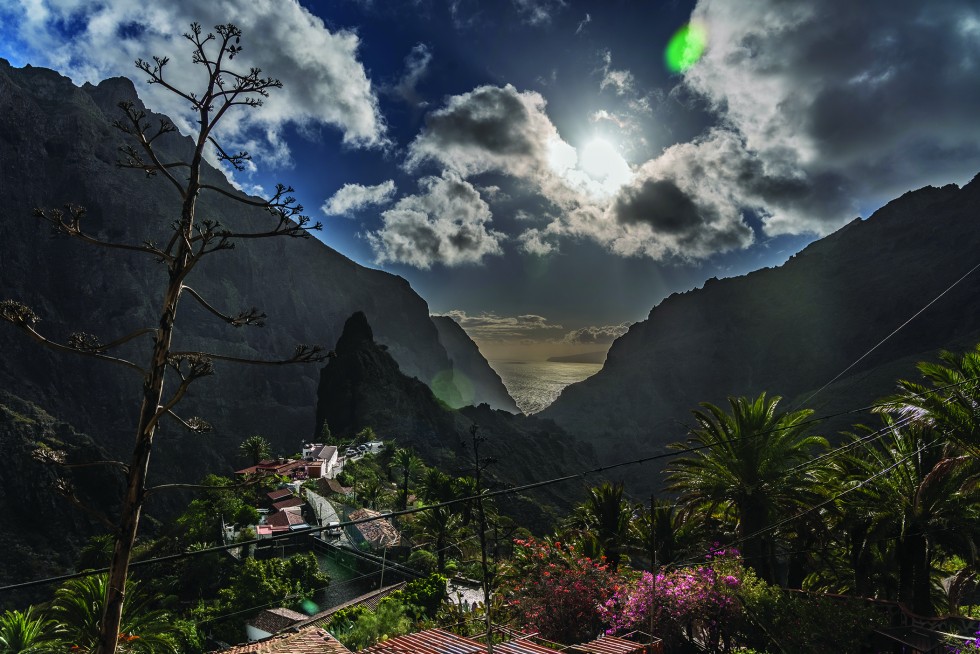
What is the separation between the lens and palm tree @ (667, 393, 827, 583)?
1828 cm

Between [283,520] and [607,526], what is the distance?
32.1 m

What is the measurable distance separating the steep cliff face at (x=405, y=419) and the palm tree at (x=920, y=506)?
95518 mm

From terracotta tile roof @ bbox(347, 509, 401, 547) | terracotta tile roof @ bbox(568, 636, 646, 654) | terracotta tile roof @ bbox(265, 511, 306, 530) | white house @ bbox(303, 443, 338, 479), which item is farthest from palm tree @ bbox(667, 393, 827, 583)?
white house @ bbox(303, 443, 338, 479)

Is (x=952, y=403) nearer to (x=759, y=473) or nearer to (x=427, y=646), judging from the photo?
(x=759, y=473)

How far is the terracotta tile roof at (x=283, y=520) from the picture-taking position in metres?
46.0

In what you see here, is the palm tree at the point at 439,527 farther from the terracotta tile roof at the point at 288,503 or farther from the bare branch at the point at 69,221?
the bare branch at the point at 69,221

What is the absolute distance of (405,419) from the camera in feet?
405

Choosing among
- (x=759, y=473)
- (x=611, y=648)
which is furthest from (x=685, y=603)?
(x=759, y=473)

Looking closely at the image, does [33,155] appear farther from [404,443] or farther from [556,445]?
[556,445]

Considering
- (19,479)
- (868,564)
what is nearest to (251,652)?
(868,564)

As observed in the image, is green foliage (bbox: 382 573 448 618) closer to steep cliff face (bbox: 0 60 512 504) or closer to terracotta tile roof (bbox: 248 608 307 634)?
terracotta tile roof (bbox: 248 608 307 634)

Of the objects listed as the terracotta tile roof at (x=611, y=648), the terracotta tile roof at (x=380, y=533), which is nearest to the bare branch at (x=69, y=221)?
the terracotta tile roof at (x=611, y=648)

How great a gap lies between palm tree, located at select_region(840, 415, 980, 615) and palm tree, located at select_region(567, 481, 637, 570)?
11.6m

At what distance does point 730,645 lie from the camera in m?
16.6
